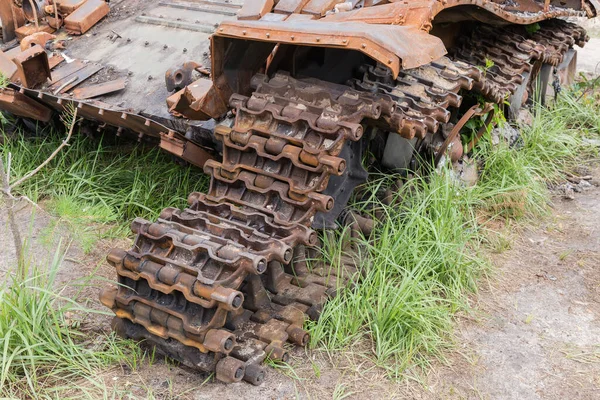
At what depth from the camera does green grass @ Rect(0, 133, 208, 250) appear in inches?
187

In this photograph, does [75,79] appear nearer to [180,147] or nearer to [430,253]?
[180,147]

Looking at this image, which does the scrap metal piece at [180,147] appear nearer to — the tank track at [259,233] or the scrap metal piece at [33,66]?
the tank track at [259,233]

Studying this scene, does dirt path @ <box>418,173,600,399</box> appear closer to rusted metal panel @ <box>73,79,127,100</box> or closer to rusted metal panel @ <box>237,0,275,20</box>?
rusted metal panel @ <box>237,0,275,20</box>

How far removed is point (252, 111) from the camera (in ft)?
11.9

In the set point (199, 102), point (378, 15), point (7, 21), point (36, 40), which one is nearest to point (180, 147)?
point (199, 102)

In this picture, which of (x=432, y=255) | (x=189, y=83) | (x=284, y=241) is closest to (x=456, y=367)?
(x=432, y=255)

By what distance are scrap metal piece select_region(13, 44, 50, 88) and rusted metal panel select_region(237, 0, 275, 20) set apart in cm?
156

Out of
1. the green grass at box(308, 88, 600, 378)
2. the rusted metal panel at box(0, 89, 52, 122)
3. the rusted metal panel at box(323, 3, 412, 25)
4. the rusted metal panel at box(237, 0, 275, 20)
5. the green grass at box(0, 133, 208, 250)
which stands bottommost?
the green grass at box(0, 133, 208, 250)

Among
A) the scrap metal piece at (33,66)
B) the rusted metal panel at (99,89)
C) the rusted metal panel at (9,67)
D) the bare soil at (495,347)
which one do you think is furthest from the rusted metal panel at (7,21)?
the bare soil at (495,347)

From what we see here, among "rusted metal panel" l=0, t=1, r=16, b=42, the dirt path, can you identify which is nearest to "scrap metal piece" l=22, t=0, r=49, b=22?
"rusted metal panel" l=0, t=1, r=16, b=42

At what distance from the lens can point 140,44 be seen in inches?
207

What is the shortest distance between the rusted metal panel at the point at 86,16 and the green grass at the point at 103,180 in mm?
834

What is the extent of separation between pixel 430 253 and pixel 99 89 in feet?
8.15

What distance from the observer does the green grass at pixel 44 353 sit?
3021 mm
